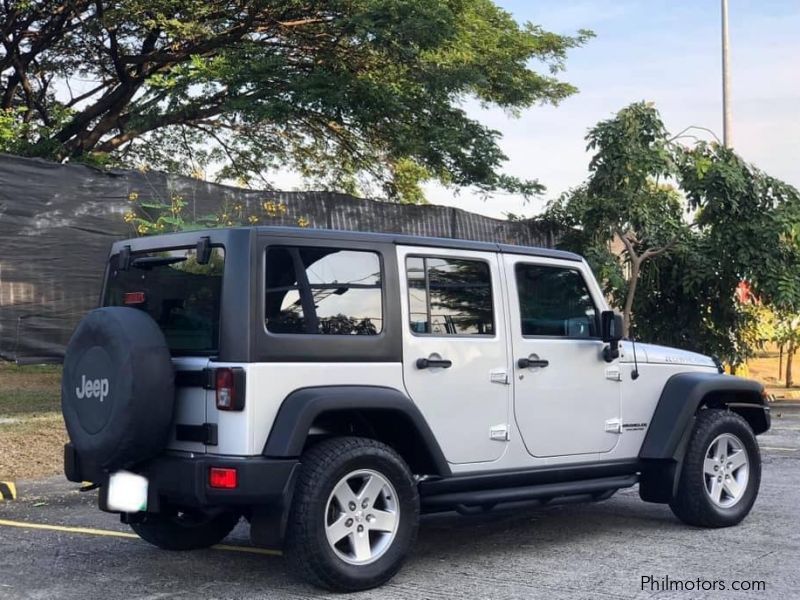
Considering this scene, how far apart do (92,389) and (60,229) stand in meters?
5.55

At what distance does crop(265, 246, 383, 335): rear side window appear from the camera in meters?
5.32

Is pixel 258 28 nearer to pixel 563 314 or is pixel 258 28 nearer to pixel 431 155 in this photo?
pixel 431 155

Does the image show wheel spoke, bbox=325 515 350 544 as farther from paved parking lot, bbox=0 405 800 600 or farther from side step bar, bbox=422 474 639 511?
side step bar, bbox=422 474 639 511

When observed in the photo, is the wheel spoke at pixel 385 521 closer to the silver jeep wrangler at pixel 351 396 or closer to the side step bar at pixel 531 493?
the silver jeep wrangler at pixel 351 396

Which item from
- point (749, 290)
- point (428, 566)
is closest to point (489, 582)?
point (428, 566)

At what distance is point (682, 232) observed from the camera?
1400 centimetres

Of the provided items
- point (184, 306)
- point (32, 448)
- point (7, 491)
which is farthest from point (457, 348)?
point (32, 448)

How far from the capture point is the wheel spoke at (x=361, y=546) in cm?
531

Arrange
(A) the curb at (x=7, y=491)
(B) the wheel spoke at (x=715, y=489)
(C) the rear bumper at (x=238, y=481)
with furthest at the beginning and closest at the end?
(A) the curb at (x=7, y=491), (B) the wheel spoke at (x=715, y=489), (C) the rear bumper at (x=238, y=481)

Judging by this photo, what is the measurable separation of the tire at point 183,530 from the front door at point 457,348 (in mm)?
1467

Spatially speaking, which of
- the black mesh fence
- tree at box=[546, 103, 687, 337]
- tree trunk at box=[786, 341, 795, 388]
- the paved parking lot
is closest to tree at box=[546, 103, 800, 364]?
tree at box=[546, 103, 687, 337]

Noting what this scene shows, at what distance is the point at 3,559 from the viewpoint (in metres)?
6.14

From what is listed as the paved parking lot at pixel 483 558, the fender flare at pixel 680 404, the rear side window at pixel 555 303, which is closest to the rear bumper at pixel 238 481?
the paved parking lot at pixel 483 558

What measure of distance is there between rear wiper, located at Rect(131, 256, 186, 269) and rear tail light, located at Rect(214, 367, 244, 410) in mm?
899
